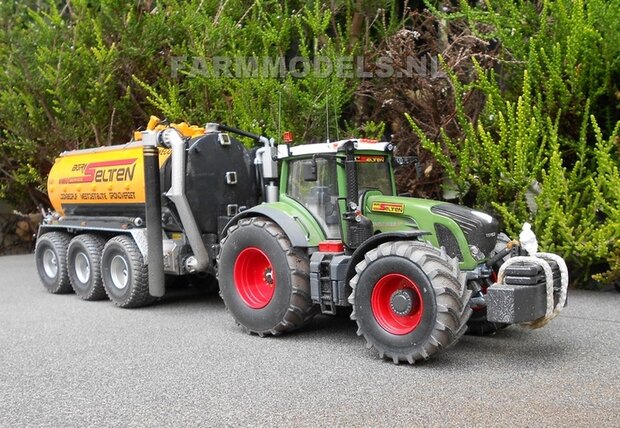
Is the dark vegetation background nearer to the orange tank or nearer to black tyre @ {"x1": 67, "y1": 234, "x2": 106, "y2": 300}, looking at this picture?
the orange tank

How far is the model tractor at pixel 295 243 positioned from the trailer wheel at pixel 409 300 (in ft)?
0.04

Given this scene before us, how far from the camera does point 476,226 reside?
5852mm

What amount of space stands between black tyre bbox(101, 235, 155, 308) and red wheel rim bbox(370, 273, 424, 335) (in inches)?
141

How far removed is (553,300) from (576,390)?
2.91ft

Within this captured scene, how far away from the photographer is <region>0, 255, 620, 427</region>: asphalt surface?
428cm

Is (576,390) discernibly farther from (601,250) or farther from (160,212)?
(160,212)

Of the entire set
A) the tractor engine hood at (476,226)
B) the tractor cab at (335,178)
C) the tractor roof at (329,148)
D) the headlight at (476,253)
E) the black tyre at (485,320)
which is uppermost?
the tractor roof at (329,148)

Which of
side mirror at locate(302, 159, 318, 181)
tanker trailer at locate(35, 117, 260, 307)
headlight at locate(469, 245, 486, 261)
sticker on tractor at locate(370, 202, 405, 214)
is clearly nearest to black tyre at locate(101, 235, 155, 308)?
tanker trailer at locate(35, 117, 260, 307)

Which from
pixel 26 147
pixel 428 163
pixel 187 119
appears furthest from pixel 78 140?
pixel 428 163

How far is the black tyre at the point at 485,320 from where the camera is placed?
5.81m

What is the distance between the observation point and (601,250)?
8.02 meters

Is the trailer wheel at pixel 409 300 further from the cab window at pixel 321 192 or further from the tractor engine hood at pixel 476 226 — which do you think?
the cab window at pixel 321 192

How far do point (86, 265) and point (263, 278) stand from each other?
11.4 ft

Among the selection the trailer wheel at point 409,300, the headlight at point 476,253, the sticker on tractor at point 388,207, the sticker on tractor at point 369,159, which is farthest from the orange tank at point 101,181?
the headlight at point 476,253
